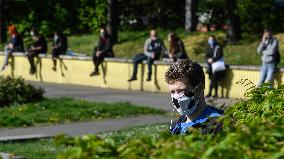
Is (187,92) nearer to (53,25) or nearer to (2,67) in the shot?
(2,67)

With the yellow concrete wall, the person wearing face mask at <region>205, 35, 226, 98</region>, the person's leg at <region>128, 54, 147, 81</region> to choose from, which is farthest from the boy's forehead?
the person's leg at <region>128, 54, 147, 81</region>

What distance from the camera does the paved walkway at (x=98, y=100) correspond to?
14242mm

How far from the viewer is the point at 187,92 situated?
513 cm

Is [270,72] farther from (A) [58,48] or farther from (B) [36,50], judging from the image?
(B) [36,50]

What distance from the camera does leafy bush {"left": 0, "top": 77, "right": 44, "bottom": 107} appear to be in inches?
696

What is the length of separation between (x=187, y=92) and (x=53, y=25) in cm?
3380

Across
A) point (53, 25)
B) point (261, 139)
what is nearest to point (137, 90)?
point (53, 25)

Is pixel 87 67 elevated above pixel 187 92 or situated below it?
below

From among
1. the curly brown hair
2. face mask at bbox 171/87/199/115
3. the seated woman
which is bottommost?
the seated woman

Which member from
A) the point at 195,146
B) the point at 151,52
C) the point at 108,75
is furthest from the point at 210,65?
the point at 195,146

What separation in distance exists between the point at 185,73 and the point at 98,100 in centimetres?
1472

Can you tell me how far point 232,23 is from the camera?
27078 millimetres

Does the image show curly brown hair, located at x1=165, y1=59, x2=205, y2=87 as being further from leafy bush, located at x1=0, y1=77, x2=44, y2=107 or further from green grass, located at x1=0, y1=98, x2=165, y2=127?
leafy bush, located at x1=0, y1=77, x2=44, y2=107

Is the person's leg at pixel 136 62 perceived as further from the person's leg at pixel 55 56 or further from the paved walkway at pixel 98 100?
the person's leg at pixel 55 56
